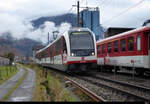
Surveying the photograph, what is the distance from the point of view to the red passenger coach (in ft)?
42.8

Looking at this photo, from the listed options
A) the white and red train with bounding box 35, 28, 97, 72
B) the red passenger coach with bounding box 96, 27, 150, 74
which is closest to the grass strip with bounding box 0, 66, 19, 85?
the white and red train with bounding box 35, 28, 97, 72

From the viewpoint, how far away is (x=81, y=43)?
16547mm

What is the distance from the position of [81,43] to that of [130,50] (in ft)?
12.1

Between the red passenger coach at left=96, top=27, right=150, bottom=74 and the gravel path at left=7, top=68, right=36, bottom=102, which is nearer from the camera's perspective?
the gravel path at left=7, top=68, right=36, bottom=102

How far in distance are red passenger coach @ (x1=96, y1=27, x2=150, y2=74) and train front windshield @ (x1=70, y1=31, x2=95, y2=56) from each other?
203 cm

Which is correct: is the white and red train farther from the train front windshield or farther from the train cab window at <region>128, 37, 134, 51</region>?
the train cab window at <region>128, 37, 134, 51</region>

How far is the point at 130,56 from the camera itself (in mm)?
14680

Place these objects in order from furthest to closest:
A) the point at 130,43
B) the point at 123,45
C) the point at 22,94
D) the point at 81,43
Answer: the point at 81,43 < the point at 123,45 < the point at 130,43 < the point at 22,94

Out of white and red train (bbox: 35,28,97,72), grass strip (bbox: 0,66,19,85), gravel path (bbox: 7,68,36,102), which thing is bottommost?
gravel path (bbox: 7,68,36,102)

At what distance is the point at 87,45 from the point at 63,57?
2.06 metres

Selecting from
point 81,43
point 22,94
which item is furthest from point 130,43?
point 22,94

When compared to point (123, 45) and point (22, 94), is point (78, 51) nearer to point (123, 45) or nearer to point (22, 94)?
point (123, 45)

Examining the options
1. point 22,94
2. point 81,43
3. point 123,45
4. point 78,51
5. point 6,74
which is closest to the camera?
point 22,94

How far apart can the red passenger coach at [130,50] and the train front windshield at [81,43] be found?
2.03 metres
